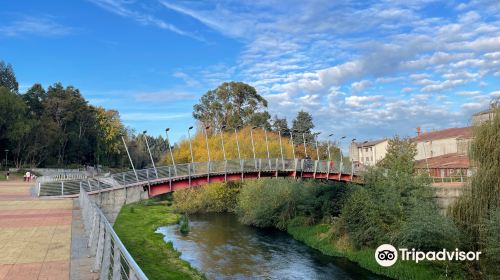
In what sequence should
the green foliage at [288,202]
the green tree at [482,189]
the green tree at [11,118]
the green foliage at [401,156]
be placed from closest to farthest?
the green tree at [482,189] → the green foliage at [401,156] → the green foliage at [288,202] → the green tree at [11,118]

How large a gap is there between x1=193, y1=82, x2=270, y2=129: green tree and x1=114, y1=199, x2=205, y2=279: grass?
40752mm

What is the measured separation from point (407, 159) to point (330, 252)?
30.3 ft

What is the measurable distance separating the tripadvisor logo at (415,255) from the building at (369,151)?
183 feet

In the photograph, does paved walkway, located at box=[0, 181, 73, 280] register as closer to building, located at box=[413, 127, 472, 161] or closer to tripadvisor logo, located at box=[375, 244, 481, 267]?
tripadvisor logo, located at box=[375, 244, 481, 267]

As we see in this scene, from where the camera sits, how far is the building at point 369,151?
89019 millimetres

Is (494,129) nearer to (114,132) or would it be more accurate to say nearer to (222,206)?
(222,206)

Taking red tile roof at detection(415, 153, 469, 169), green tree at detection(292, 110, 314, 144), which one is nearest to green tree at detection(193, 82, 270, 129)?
green tree at detection(292, 110, 314, 144)

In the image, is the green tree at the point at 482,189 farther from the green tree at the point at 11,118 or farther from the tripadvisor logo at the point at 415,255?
the green tree at the point at 11,118

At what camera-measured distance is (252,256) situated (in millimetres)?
30953

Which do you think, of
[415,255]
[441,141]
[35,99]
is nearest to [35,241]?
[415,255]

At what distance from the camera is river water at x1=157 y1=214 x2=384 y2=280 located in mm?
26609

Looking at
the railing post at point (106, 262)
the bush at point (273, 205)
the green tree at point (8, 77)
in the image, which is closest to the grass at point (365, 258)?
the bush at point (273, 205)

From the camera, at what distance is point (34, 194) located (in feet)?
109

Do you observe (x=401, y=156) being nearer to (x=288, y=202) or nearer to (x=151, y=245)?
(x=288, y=202)
